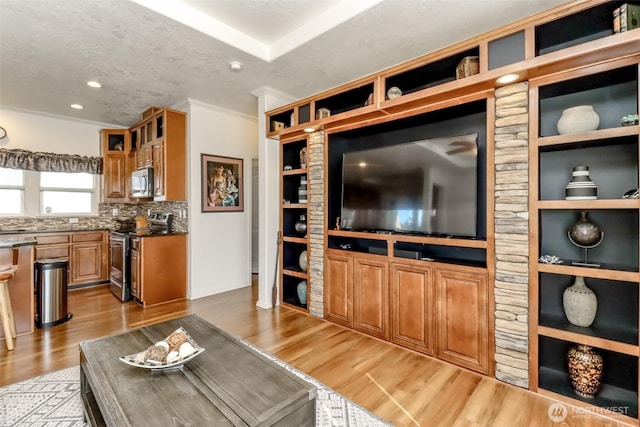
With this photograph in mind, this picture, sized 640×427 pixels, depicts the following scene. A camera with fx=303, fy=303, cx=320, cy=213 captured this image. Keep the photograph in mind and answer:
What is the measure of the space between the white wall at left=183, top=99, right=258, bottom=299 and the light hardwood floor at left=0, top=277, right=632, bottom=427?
65 cm

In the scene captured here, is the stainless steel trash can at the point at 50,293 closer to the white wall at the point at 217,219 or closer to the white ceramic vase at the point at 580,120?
the white wall at the point at 217,219

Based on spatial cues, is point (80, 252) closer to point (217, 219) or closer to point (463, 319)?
point (217, 219)

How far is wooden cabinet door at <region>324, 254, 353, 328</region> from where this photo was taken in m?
3.29

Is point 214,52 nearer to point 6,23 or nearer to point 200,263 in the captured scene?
point 6,23

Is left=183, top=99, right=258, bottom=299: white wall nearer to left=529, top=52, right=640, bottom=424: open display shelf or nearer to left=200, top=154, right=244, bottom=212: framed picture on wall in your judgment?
left=200, top=154, right=244, bottom=212: framed picture on wall

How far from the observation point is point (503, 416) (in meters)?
1.90

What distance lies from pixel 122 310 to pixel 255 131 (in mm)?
3308

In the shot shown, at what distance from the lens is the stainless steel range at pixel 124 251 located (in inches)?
169

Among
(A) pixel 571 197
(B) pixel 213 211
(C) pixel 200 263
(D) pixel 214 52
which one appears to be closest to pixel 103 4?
(D) pixel 214 52

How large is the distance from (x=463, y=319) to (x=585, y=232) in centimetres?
105

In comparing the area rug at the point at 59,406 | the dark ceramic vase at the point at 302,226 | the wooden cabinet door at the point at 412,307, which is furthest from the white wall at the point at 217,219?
the wooden cabinet door at the point at 412,307

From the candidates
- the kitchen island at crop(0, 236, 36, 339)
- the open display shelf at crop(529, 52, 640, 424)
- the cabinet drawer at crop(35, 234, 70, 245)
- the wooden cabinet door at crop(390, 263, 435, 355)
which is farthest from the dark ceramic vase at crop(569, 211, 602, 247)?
the cabinet drawer at crop(35, 234, 70, 245)

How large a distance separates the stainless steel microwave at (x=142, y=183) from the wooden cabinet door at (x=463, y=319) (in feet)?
13.6

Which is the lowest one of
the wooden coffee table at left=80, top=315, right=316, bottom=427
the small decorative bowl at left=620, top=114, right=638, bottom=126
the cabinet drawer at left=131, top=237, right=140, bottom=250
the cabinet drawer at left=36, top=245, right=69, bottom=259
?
the wooden coffee table at left=80, top=315, right=316, bottom=427
